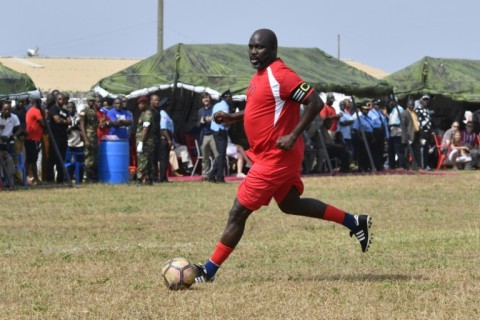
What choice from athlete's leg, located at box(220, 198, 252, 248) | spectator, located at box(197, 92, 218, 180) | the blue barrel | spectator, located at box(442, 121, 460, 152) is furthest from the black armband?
spectator, located at box(442, 121, 460, 152)

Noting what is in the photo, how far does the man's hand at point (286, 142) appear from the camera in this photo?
8.88 metres

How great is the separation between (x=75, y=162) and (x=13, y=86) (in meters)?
3.46

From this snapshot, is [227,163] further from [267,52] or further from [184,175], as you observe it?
[267,52]

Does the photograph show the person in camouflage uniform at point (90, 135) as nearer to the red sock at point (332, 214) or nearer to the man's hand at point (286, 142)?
the red sock at point (332, 214)

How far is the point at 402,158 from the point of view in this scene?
3250 cm

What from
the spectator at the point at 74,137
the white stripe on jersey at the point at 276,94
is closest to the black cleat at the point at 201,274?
the white stripe on jersey at the point at 276,94

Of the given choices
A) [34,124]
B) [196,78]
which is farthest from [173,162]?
[34,124]

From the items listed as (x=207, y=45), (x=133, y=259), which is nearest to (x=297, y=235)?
(x=133, y=259)

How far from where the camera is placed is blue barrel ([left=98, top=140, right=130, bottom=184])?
80.2 ft

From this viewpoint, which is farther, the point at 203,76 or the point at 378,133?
the point at 378,133

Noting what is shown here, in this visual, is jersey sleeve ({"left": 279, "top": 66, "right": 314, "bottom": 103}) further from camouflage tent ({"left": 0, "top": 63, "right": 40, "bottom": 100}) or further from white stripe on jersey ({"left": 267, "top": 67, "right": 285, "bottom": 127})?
camouflage tent ({"left": 0, "top": 63, "right": 40, "bottom": 100})

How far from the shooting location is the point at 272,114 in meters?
9.10

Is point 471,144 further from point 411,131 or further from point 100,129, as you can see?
point 100,129

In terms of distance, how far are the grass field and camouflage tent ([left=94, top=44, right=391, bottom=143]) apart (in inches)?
306
